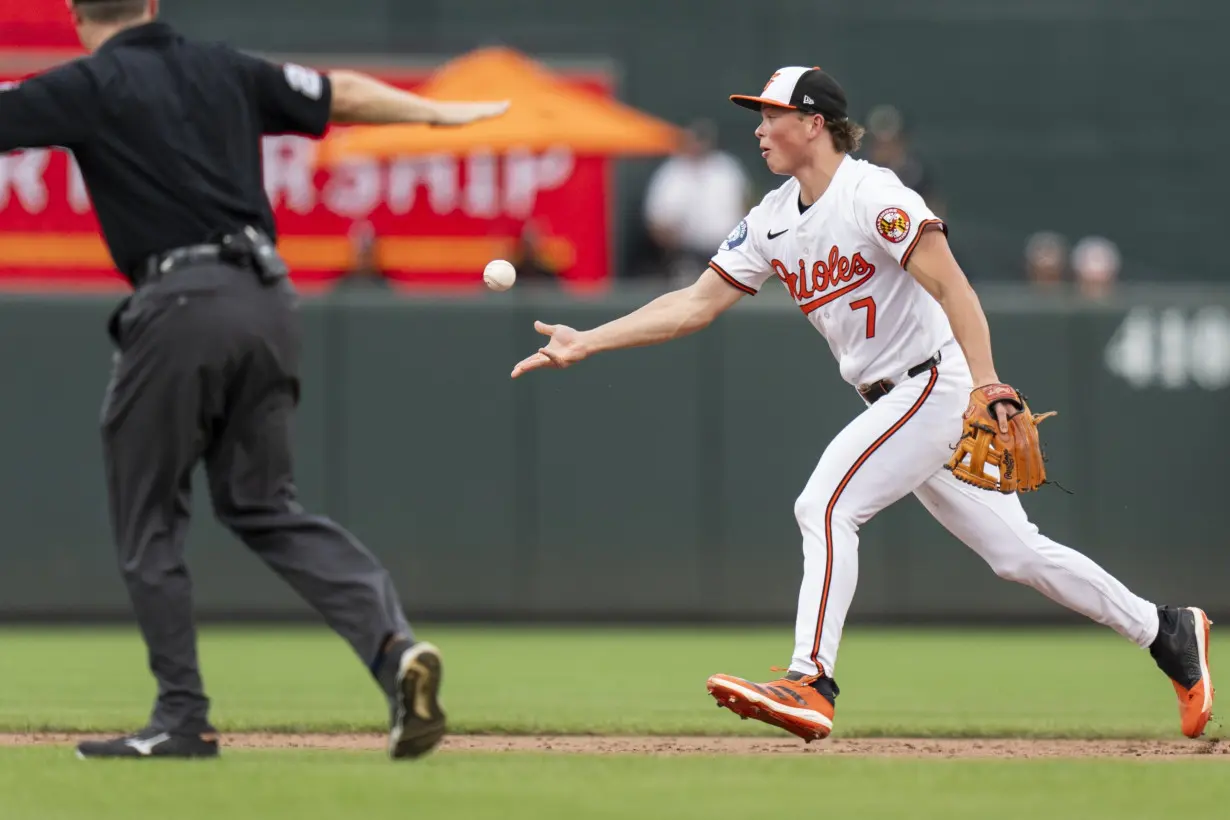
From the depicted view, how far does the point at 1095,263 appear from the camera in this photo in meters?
14.6

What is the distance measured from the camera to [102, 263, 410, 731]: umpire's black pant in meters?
4.91

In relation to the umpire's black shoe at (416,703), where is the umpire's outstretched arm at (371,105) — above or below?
above

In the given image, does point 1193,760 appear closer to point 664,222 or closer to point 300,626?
point 300,626

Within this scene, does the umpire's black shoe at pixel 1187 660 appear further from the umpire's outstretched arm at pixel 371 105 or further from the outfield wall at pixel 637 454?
the outfield wall at pixel 637 454

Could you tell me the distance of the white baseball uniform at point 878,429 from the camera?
19.5ft

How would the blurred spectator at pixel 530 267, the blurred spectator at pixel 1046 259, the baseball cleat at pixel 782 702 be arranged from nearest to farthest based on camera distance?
the baseball cleat at pixel 782 702, the blurred spectator at pixel 530 267, the blurred spectator at pixel 1046 259

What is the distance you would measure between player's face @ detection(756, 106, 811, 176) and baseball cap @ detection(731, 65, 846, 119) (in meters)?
0.03

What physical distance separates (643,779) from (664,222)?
10.1 metres

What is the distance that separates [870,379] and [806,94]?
36.2 inches

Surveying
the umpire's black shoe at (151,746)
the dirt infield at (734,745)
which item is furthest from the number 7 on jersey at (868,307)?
the umpire's black shoe at (151,746)

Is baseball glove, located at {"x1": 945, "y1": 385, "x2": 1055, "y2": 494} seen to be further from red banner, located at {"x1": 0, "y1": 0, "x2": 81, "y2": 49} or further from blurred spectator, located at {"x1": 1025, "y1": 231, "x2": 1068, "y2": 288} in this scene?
red banner, located at {"x1": 0, "y1": 0, "x2": 81, "y2": 49}

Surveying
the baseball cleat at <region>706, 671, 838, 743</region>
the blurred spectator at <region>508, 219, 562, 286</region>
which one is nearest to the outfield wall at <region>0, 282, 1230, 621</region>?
the blurred spectator at <region>508, 219, 562, 286</region>

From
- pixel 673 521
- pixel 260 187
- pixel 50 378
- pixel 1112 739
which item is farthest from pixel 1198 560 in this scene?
pixel 260 187

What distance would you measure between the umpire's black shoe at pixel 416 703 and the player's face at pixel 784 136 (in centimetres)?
209
